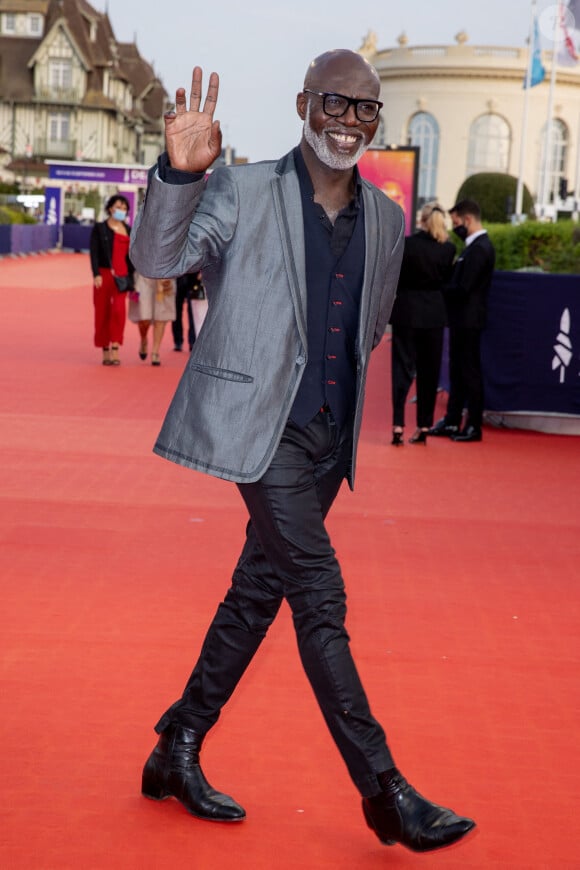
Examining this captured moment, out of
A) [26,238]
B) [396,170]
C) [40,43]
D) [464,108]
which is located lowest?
[26,238]

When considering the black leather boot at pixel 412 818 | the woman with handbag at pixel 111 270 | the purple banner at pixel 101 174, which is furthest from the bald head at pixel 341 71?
the purple banner at pixel 101 174

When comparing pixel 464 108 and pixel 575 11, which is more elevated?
pixel 464 108

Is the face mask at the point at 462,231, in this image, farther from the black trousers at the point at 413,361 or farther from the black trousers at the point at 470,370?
the black trousers at the point at 413,361

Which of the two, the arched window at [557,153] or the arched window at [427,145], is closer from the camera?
the arched window at [427,145]

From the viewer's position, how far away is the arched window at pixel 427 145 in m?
Answer: 87.2

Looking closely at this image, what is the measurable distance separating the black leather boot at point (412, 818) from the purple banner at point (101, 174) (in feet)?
183

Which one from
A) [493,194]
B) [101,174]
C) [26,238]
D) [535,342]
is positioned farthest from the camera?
[101,174]

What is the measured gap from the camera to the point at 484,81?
3393 inches

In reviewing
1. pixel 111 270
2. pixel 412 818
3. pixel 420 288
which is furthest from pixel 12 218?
pixel 412 818

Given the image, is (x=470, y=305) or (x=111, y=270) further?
(x=111, y=270)

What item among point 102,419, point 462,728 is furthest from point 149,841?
point 102,419

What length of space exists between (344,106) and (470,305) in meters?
8.40

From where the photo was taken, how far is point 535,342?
12.7 meters

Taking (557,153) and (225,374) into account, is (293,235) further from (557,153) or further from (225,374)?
(557,153)
